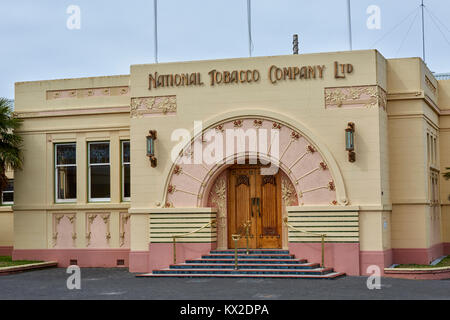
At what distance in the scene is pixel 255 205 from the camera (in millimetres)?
23047

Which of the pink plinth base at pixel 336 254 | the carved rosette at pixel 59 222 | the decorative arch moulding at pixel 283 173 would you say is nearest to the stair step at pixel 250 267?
the pink plinth base at pixel 336 254

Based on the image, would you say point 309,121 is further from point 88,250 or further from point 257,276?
point 88,250

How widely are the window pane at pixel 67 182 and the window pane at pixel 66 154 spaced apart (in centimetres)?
25

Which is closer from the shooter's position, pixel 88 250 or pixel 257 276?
pixel 257 276

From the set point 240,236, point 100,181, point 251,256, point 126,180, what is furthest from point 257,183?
point 100,181

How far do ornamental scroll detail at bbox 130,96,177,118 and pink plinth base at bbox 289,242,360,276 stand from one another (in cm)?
570

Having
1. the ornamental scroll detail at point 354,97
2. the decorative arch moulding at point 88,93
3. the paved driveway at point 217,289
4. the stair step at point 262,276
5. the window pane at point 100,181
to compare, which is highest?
the decorative arch moulding at point 88,93

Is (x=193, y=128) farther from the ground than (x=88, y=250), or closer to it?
farther from the ground

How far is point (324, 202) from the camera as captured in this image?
21.9m

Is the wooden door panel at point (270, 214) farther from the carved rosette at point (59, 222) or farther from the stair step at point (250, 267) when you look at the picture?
the carved rosette at point (59, 222)

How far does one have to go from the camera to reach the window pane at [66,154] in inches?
1030
